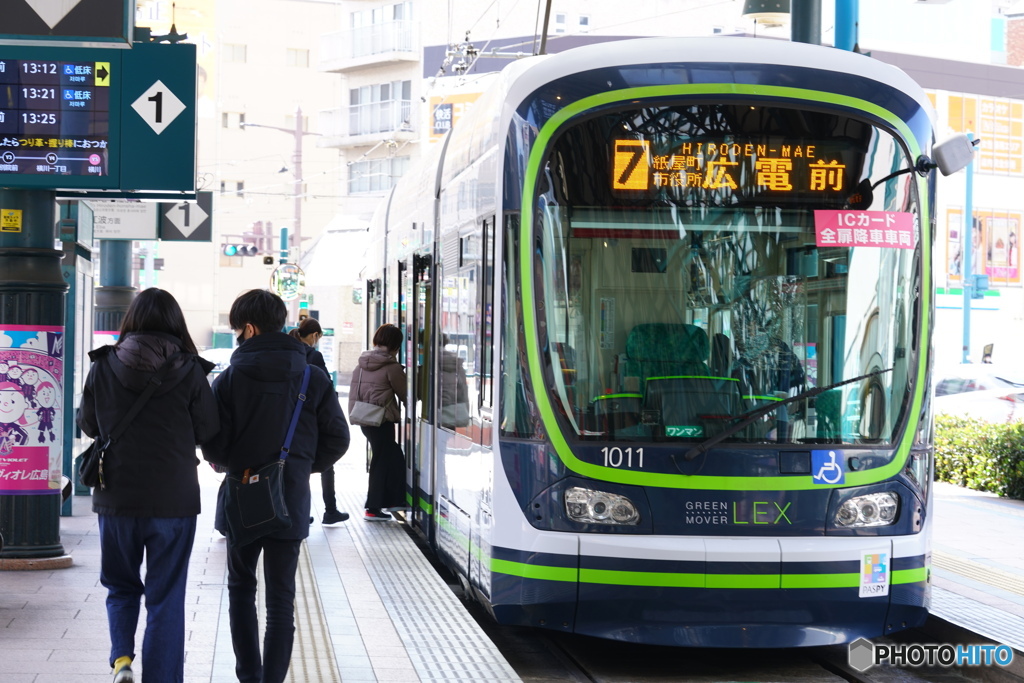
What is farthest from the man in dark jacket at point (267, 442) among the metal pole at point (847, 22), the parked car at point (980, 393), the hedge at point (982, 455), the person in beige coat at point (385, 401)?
the parked car at point (980, 393)

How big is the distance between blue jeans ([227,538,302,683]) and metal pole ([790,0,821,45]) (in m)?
7.80

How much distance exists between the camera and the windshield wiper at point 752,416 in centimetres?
689

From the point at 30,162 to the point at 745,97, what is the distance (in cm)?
467

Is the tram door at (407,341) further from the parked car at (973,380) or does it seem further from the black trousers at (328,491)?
the parked car at (973,380)

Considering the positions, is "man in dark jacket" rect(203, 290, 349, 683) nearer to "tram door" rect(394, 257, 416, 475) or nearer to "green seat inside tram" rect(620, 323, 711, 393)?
"green seat inside tram" rect(620, 323, 711, 393)

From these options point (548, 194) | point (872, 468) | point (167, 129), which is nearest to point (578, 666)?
point (872, 468)

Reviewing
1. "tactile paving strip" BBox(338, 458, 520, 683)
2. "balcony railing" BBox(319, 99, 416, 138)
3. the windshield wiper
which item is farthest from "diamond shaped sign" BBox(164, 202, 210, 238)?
"balcony railing" BBox(319, 99, 416, 138)

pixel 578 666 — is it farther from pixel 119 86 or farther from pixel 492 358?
pixel 119 86

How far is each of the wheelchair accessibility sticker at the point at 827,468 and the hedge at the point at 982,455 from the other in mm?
9065

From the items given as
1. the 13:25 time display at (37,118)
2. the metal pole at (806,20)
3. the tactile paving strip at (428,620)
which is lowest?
the tactile paving strip at (428,620)

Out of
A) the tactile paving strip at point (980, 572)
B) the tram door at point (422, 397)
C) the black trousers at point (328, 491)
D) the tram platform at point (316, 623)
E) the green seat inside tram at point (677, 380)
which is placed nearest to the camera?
the tram platform at point (316, 623)

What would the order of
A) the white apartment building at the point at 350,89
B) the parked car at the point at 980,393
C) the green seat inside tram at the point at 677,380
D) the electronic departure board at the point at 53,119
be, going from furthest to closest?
1. the white apartment building at the point at 350,89
2. the parked car at the point at 980,393
3. the electronic departure board at the point at 53,119
4. the green seat inside tram at the point at 677,380

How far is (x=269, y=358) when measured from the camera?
18.5 feet

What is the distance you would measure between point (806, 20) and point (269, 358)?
7.67 metres
